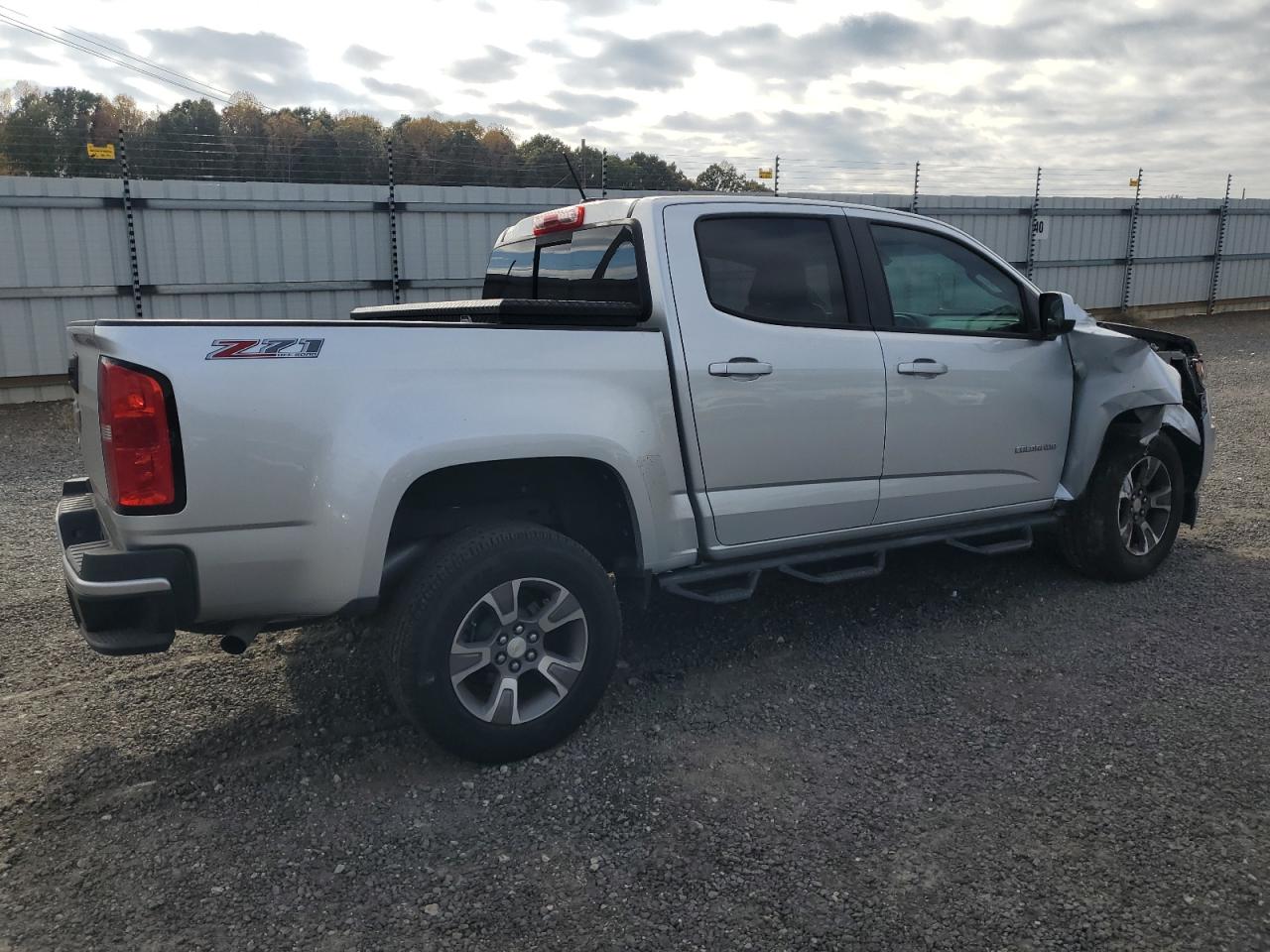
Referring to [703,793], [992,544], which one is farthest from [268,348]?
[992,544]

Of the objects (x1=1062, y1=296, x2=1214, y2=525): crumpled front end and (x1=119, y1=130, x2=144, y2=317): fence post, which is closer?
(x1=1062, y1=296, x2=1214, y2=525): crumpled front end

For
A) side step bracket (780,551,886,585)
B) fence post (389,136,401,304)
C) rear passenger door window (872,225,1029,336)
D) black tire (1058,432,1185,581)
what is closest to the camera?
side step bracket (780,551,886,585)

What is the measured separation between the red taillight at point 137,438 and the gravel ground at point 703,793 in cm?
104

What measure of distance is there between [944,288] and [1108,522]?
1529 millimetres

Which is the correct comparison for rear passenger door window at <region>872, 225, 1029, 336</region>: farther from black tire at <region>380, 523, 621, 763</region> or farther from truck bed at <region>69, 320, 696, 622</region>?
black tire at <region>380, 523, 621, 763</region>

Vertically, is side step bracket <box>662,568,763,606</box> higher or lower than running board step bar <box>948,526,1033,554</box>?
higher

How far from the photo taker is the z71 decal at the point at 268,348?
2.90 metres

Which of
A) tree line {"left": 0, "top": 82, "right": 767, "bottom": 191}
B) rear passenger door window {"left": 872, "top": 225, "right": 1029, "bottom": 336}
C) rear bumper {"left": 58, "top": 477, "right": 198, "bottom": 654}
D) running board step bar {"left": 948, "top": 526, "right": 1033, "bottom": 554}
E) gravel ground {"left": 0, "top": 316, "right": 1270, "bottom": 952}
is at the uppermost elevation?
tree line {"left": 0, "top": 82, "right": 767, "bottom": 191}

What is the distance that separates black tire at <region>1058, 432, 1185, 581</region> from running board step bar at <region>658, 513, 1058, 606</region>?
254 millimetres

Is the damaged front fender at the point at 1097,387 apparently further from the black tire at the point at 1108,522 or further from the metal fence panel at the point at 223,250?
the metal fence panel at the point at 223,250

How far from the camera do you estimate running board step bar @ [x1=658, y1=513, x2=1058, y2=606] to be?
3.86 metres

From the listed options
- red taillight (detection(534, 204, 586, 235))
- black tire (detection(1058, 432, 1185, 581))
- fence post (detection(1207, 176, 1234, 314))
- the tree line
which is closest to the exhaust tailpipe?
red taillight (detection(534, 204, 586, 235))

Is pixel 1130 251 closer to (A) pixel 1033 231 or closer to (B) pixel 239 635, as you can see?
(A) pixel 1033 231

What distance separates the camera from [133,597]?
9.44 feet
